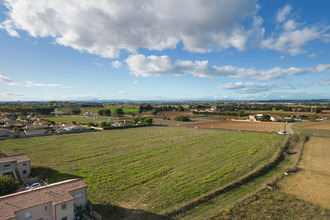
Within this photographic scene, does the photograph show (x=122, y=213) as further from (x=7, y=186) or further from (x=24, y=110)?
(x=24, y=110)

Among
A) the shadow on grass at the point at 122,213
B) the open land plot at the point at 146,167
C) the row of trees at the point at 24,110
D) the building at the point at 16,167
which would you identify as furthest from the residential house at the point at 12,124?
the shadow on grass at the point at 122,213

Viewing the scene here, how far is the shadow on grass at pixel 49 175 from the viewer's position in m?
24.0

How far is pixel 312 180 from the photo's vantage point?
24062 millimetres

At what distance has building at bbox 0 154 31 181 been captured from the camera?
23.6 metres

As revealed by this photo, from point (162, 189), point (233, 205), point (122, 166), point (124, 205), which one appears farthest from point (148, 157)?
point (233, 205)

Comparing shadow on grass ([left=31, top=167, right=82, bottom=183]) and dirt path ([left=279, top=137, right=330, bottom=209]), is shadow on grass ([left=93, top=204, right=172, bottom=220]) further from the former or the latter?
dirt path ([left=279, top=137, right=330, bottom=209])

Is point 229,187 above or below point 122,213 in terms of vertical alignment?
above

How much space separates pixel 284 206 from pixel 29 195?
2315 cm

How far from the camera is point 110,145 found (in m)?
43.2

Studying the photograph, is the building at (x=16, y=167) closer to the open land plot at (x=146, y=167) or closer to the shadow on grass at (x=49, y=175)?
the shadow on grass at (x=49, y=175)

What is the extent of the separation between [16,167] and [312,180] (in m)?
39.7

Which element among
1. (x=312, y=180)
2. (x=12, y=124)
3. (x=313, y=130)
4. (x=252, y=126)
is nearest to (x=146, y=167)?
(x=312, y=180)

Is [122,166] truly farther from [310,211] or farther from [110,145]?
[310,211]

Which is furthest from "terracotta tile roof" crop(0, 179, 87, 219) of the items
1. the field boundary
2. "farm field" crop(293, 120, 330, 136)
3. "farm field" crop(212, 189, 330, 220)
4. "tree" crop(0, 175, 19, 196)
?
"farm field" crop(293, 120, 330, 136)
